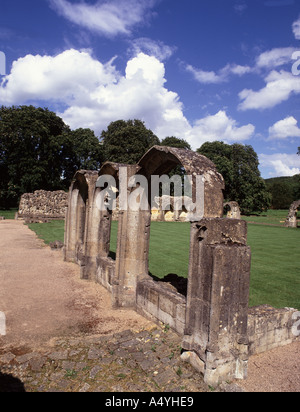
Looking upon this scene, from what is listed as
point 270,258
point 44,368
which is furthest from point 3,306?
point 270,258

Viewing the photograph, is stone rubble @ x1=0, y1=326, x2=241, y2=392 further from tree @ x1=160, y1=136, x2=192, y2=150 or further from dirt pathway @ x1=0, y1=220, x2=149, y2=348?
tree @ x1=160, y1=136, x2=192, y2=150

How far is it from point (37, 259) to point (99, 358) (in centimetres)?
755

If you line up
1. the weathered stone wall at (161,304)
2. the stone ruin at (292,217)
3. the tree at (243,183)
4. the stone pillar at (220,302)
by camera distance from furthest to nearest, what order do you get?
the tree at (243,183), the stone ruin at (292,217), the weathered stone wall at (161,304), the stone pillar at (220,302)

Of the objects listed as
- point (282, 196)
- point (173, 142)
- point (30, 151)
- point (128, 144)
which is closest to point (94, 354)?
point (30, 151)

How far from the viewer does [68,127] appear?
35812mm

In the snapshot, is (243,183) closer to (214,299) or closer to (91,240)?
(91,240)

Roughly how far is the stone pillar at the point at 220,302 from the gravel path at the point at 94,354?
0.73ft

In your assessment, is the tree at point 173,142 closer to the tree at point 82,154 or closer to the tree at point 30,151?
the tree at point 82,154

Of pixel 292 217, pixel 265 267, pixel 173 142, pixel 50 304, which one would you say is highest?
pixel 173 142

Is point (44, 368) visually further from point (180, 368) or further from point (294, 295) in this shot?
point (294, 295)

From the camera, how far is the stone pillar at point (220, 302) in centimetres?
354

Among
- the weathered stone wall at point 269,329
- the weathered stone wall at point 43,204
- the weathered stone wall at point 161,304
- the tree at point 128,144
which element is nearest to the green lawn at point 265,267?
the weathered stone wall at point 269,329

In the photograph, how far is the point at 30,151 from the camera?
2997 cm

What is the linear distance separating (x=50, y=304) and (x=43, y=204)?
2288 centimetres
